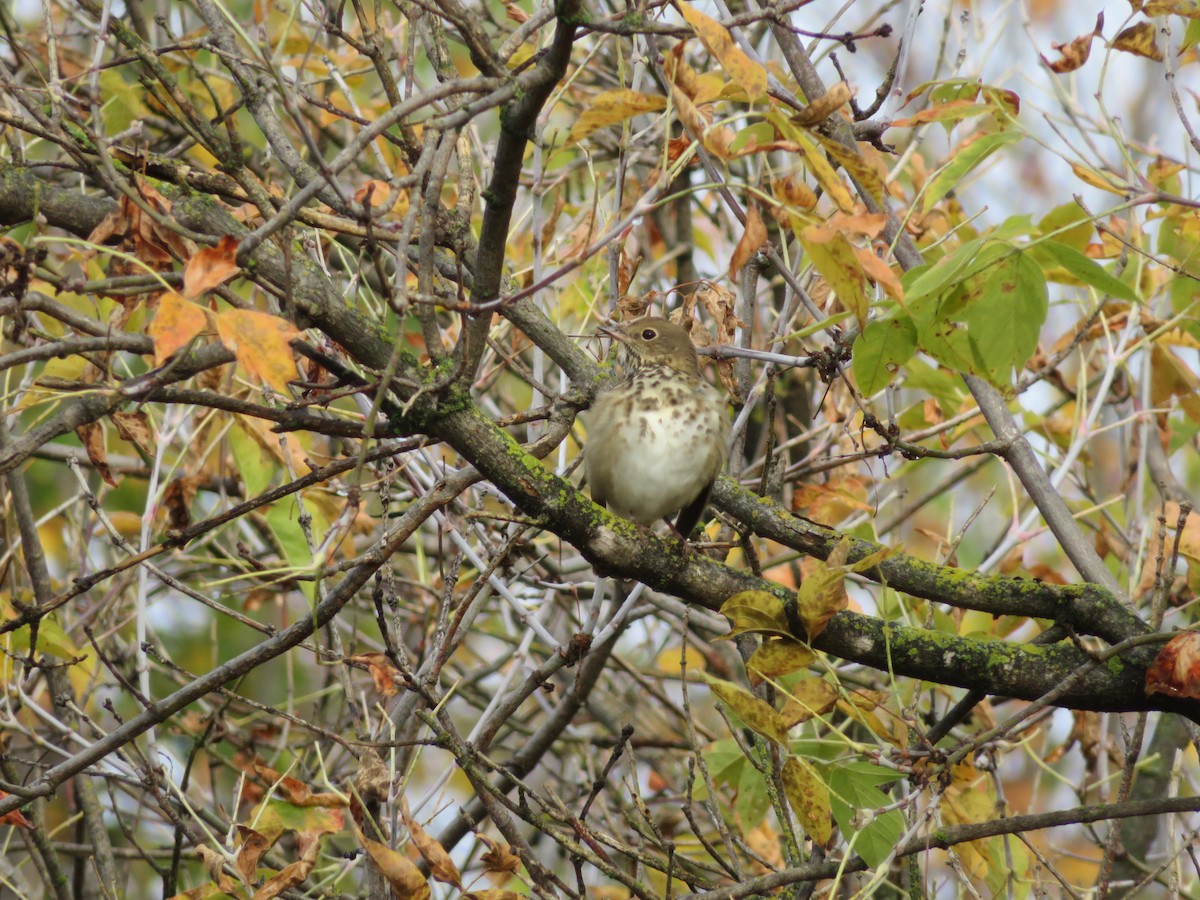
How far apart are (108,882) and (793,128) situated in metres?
3.32

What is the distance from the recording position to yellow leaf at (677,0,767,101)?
2.52m

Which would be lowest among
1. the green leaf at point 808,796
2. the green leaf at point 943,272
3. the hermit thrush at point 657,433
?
the green leaf at point 808,796

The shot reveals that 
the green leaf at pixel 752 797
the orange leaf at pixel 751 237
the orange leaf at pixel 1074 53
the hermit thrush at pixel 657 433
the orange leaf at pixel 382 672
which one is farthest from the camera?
the hermit thrush at pixel 657 433

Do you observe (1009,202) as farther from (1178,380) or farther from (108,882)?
(108,882)

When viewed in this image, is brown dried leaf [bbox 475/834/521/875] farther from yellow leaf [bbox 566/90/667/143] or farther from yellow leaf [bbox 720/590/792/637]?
yellow leaf [bbox 566/90/667/143]

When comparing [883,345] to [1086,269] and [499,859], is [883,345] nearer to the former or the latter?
[1086,269]

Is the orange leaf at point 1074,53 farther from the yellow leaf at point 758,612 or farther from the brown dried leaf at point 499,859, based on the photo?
the brown dried leaf at point 499,859

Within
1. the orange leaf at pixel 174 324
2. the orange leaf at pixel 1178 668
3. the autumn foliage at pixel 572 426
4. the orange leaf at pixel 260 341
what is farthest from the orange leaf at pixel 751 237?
the orange leaf at pixel 1178 668

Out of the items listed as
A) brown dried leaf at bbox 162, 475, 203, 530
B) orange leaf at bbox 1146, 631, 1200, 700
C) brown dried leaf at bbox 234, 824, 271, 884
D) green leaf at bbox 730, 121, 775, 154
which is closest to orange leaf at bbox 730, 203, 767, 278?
green leaf at bbox 730, 121, 775, 154

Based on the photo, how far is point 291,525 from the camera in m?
4.09

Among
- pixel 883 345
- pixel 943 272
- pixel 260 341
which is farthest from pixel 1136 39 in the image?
pixel 260 341

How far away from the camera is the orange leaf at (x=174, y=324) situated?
2.19 meters

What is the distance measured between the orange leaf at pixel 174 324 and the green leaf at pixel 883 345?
1452mm

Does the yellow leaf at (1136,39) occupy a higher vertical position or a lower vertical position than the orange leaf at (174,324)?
higher
